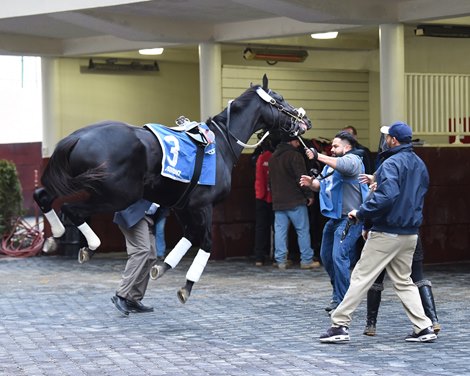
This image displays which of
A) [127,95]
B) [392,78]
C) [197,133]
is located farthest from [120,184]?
[127,95]

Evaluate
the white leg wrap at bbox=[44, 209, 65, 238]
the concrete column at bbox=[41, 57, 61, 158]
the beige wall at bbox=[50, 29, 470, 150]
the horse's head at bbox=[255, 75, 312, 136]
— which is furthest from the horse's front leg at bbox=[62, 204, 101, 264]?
the concrete column at bbox=[41, 57, 61, 158]

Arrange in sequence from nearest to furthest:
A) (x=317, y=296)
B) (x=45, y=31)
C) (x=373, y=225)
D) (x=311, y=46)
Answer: (x=373, y=225) → (x=317, y=296) → (x=45, y=31) → (x=311, y=46)

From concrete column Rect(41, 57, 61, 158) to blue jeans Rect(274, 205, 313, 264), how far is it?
4.62 m

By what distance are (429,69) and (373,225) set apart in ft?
30.3

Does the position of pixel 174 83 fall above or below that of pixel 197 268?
above

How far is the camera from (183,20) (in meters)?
16.2

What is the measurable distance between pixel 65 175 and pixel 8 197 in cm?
940

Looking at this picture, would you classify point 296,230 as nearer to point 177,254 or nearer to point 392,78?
point 392,78

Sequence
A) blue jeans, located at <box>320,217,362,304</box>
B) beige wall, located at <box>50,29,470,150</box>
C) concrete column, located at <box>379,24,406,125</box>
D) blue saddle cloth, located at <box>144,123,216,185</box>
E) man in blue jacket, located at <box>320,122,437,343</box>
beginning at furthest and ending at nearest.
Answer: beige wall, located at <box>50,29,470,150</box>, concrete column, located at <box>379,24,406,125</box>, blue jeans, located at <box>320,217,362,304</box>, blue saddle cloth, located at <box>144,123,216,185</box>, man in blue jacket, located at <box>320,122,437,343</box>

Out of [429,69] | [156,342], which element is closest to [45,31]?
[429,69]

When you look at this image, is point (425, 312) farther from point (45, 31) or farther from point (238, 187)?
point (45, 31)

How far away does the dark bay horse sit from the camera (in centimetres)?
995

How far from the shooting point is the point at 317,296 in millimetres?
13102

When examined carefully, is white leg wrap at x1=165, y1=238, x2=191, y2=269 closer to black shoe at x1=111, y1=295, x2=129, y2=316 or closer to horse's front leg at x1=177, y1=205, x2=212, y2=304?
horse's front leg at x1=177, y1=205, x2=212, y2=304
